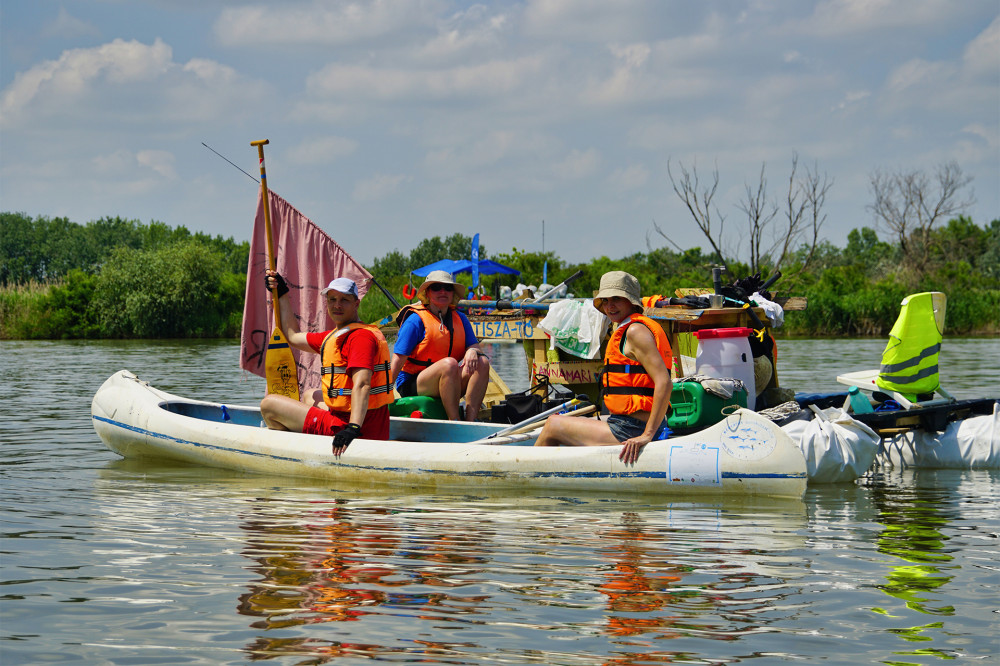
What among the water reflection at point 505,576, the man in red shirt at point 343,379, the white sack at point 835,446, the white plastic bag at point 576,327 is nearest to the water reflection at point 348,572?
the water reflection at point 505,576

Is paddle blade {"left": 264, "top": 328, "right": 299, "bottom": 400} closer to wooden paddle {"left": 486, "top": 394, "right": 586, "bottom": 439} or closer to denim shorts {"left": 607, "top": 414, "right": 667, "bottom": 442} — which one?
wooden paddle {"left": 486, "top": 394, "right": 586, "bottom": 439}

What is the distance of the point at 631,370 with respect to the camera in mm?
6035

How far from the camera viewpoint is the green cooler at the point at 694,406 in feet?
21.8

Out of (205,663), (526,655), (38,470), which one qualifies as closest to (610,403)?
(526,655)

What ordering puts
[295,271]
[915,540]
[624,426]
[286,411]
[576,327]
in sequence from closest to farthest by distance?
[915,540] → [624,426] → [286,411] → [295,271] → [576,327]

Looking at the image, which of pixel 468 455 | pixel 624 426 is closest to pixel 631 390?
pixel 624 426

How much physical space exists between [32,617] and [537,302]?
6.33 meters

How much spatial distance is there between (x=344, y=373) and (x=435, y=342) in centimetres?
135

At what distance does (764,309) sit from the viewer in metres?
→ 8.02

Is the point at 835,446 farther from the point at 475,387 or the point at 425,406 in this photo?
the point at 425,406

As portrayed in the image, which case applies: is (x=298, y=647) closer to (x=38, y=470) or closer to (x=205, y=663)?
(x=205, y=663)

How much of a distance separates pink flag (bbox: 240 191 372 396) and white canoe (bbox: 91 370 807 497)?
2.81 feet

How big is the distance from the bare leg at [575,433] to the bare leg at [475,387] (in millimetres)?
1167

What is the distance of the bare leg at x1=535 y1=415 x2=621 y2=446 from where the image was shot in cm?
663
